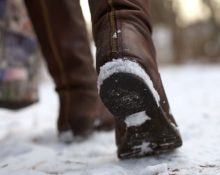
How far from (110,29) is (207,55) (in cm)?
1130

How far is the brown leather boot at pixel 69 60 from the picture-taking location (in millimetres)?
1451

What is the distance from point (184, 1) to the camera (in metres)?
11.0

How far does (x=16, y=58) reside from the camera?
1665 millimetres

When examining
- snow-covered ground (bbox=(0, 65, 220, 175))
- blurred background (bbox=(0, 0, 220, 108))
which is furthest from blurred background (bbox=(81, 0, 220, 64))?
snow-covered ground (bbox=(0, 65, 220, 175))

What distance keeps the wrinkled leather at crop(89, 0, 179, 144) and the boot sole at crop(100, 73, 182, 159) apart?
0.12 ft

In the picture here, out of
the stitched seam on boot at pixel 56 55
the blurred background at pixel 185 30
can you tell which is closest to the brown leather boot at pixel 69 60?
the stitched seam on boot at pixel 56 55

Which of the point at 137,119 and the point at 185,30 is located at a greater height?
the point at 185,30

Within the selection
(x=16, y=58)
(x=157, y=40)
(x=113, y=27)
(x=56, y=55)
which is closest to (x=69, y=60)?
(x=56, y=55)

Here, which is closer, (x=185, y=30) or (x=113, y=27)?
(x=113, y=27)

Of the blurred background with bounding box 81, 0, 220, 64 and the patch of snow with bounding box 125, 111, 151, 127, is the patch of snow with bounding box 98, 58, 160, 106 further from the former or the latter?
the blurred background with bounding box 81, 0, 220, 64

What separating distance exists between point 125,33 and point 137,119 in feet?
0.59

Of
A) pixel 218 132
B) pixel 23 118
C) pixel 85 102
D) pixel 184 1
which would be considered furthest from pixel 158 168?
pixel 184 1

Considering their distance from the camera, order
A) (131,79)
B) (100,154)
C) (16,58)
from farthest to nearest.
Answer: (16,58) < (100,154) < (131,79)

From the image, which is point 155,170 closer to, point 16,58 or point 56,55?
point 56,55
